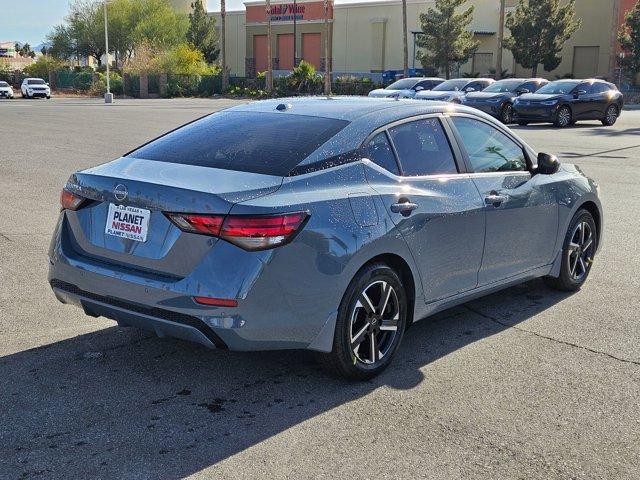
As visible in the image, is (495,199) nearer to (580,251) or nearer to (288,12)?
(580,251)

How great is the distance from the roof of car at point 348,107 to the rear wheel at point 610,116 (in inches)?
959

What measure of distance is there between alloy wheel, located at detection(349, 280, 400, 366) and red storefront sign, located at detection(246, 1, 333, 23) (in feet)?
242

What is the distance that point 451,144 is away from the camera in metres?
5.41

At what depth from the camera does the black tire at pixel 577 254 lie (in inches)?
255

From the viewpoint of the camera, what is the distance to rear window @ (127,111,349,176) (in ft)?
15.0

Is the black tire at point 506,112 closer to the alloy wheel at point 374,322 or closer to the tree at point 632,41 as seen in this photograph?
the alloy wheel at point 374,322

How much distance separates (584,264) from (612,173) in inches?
343

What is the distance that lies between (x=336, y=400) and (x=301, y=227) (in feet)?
3.33

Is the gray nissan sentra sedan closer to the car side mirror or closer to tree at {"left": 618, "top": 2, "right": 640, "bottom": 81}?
the car side mirror

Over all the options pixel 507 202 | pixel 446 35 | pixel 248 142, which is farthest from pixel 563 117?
pixel 446 35

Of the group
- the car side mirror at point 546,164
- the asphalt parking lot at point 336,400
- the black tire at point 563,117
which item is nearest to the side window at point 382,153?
the asphalt parking lot at point 336,400

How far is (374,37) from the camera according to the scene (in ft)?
244

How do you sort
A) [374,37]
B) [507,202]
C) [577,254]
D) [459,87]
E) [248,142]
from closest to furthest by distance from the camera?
1. [248,142]
2. [507,202]
3. [577,254]
4. [459,87]
5. [374,37]

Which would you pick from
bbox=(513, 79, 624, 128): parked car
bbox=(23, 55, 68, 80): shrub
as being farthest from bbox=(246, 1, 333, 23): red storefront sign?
bbox=(513, 79, 624, 128): parked car
